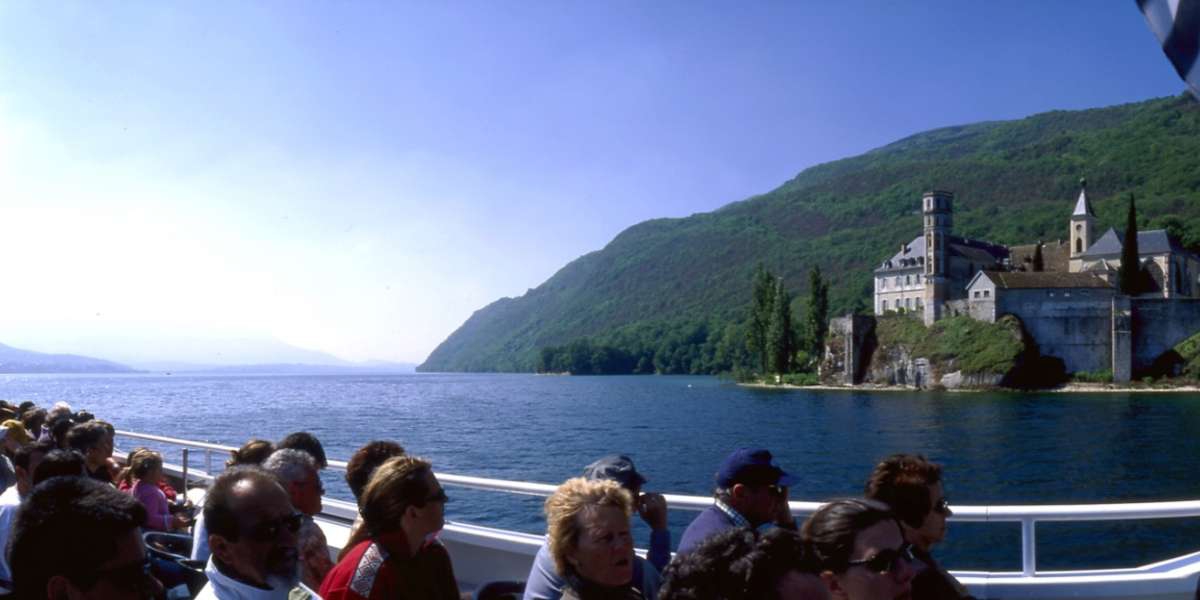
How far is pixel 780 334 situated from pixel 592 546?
310 feet

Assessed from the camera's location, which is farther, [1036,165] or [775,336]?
[1036,165]

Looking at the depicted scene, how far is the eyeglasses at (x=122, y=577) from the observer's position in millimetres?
2061

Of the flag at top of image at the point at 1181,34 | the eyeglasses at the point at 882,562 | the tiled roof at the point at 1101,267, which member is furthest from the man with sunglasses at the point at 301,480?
the tiled roof at the point at 1101,267

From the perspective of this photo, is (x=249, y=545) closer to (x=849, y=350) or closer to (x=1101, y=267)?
(x=849, y=350)

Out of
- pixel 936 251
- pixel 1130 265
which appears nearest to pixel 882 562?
pixel 1130 265

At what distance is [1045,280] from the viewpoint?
7994 cm

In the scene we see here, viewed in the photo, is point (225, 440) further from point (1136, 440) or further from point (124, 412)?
point (1136, 440)

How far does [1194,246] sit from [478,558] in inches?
4502

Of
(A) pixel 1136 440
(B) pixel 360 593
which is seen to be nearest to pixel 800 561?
(B) pixel 360 593

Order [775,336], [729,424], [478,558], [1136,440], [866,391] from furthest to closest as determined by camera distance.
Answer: [775,336]
[866,391]
[729,424]
[1136,440]
[478,558]

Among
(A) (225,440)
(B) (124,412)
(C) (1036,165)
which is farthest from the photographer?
(C) (1036,165)

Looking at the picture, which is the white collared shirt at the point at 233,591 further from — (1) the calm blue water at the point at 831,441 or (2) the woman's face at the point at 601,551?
(1) the calm blue water at the point at 831,441

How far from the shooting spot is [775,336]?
313ft

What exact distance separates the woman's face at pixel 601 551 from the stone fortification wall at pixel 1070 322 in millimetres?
84634
